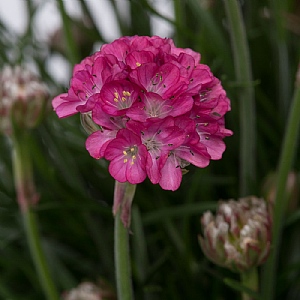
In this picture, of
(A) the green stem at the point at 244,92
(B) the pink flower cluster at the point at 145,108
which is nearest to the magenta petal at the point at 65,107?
(B) the pink flower cluster at the point at 145,108

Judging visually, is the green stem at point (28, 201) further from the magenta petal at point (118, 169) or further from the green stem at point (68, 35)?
the magenta petal at point (118, 169)

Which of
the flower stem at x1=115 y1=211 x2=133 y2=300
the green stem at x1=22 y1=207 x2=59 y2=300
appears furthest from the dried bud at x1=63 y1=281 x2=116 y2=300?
the flower stem at x1=115 y1=211 x2=133 y2=300

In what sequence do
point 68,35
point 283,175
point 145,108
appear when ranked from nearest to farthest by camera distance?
point 145,108, point 283,175, point 68,35

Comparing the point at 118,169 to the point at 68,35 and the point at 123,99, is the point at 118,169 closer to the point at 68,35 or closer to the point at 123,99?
the point at 123,99

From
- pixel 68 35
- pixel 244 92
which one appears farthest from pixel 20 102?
pixel 244 92

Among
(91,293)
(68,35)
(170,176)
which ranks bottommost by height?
A: (91,293)

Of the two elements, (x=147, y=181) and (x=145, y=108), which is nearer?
(x=145, y=108)

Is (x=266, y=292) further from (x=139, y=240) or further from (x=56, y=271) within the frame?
(x=56, y=271)
